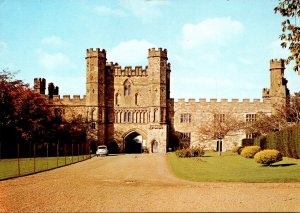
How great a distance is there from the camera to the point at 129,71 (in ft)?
180

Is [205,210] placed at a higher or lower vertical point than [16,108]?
lower

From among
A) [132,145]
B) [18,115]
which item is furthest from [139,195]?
[132,145]

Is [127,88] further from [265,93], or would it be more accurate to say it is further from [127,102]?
[265,93]

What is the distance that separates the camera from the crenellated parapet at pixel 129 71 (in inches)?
2153

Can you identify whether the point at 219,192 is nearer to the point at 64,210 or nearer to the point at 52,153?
the point at 64,210

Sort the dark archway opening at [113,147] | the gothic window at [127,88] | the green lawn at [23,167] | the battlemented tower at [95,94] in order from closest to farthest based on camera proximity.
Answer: the green lawn at [23,167], the battlemented tower at [95,94], the dark archway opening at [113,147], the gothic window at [127,88]

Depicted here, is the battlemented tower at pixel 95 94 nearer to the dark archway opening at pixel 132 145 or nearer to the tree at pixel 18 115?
the dark archway opening at pixel 132 145

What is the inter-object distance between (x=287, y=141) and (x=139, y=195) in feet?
66.8

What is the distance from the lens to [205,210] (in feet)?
35.2

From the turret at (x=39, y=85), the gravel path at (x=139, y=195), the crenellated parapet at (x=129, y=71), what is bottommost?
the gravel path at (x=139, y=195)

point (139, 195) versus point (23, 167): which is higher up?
point (139, 195)

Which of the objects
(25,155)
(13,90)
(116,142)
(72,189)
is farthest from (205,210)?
(116,142)

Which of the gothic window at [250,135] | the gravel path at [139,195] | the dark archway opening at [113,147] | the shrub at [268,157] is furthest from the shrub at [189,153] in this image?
the gravel path at [139,195]

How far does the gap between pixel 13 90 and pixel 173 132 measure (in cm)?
2144
